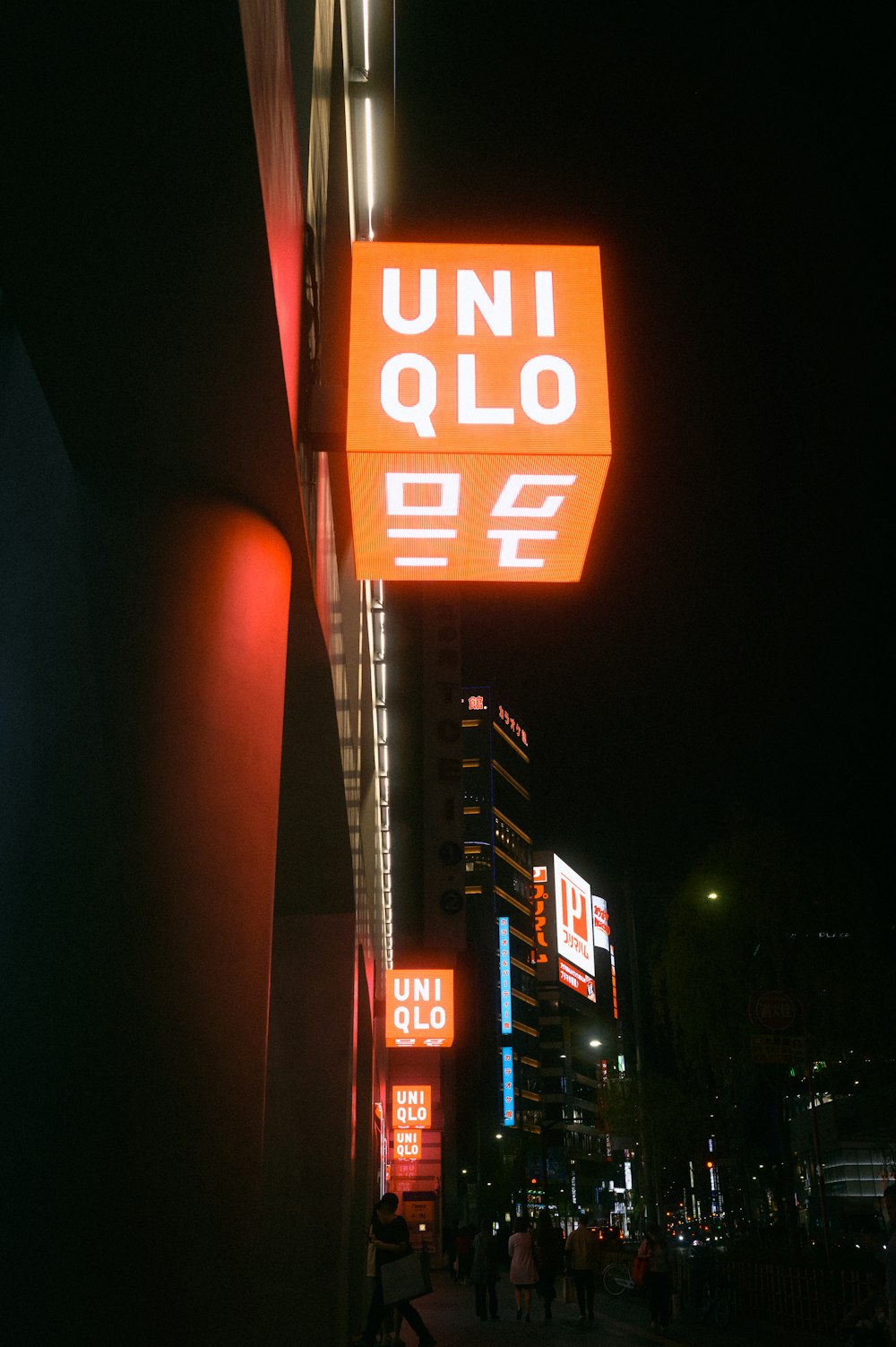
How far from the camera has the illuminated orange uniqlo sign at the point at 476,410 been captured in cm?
487

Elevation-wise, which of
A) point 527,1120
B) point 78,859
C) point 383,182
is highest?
point 383,182

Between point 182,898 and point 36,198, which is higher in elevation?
point 36,198

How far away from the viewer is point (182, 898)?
13.6 ft

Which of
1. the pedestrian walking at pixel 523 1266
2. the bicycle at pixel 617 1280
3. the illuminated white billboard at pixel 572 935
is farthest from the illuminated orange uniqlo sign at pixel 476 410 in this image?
the illuminated white billboard at pixel 572 935

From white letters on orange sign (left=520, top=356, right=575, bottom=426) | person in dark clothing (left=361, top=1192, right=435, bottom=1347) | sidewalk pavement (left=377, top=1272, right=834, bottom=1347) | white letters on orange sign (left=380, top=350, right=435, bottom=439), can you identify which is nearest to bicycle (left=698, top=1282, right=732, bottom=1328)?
sidewalk pavement (left=377, top=1272, right=834, bottom=1347)

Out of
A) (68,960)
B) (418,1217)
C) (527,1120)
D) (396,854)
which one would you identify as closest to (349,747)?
(68,960)

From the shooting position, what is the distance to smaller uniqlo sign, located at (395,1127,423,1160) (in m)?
31.3

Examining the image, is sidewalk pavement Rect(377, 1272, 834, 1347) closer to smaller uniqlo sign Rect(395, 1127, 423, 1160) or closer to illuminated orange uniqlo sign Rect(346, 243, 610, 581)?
illuminated orange uniqlo sign Rect(346, 243, 610, 581)

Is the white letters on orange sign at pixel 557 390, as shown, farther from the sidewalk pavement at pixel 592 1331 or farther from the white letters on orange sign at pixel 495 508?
the sidewalk pavement at pixel 592 1331

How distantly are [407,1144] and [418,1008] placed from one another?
18.3ft

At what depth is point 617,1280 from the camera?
20297 mm

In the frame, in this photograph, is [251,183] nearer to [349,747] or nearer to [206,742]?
[206,742]

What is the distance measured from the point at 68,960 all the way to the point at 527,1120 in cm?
10471

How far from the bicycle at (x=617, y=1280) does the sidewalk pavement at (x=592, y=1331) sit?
1.96 m
